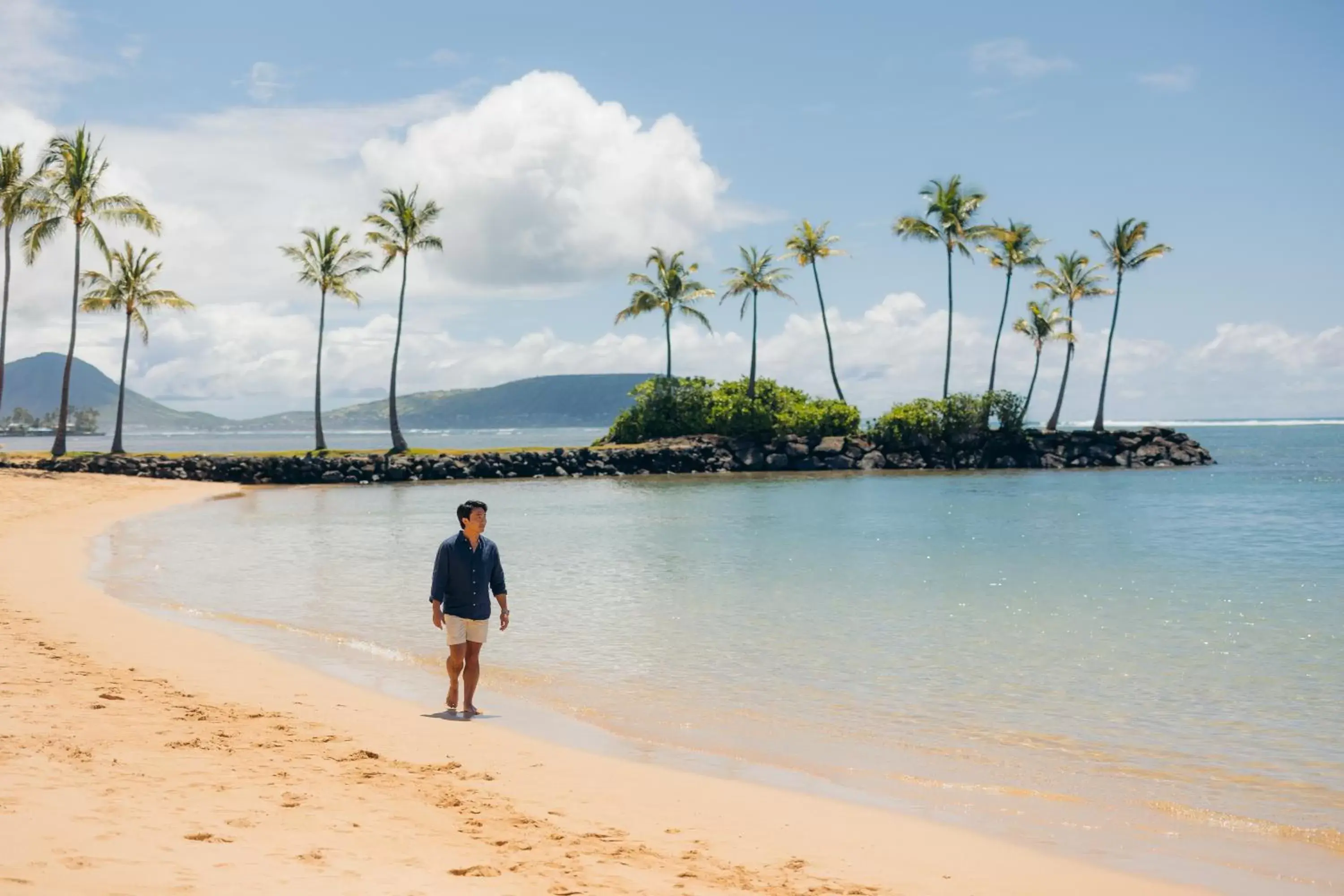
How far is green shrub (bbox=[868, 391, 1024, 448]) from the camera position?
68.7 meters

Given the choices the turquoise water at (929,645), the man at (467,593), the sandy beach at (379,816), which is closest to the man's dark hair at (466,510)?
the man at (467,593)

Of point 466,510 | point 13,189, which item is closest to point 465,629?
point 466,510

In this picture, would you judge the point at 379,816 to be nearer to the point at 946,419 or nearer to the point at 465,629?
the point at 465,629

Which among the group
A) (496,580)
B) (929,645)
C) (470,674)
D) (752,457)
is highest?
(752,457)

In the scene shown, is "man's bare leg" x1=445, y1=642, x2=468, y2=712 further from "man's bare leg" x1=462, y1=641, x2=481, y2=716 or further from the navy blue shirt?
the navy blue shirt

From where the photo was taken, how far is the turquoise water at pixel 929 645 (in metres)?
8.05

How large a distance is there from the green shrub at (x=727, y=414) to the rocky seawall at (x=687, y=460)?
1207 millimetres

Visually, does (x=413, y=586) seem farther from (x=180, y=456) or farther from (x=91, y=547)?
(x=180, y=456)

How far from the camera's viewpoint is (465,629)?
10.0 metres

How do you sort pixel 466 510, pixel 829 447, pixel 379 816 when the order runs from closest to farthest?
pixel 379 816 → pixel 466 510 → pixel 829 447

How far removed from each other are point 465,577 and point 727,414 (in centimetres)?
5921

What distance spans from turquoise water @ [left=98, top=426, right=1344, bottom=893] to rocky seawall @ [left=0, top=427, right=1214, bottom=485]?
2298 centimetres

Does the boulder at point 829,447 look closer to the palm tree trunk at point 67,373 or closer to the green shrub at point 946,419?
the green shrub at point 946,419

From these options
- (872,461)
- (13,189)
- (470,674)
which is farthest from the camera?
(872,461)
